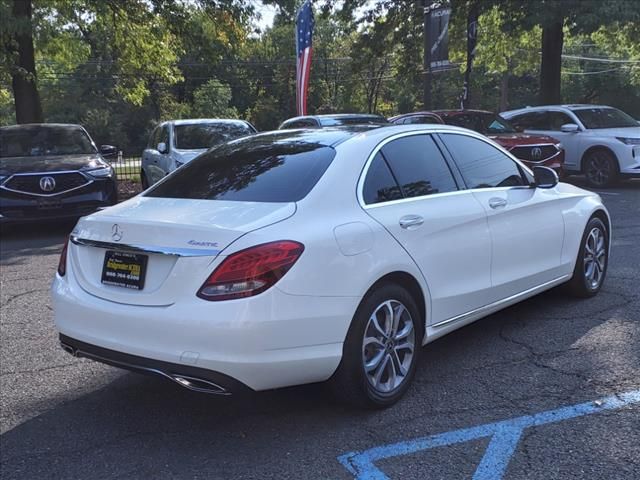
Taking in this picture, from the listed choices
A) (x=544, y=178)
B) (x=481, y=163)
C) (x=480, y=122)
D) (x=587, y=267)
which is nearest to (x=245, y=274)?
(x=481, y=163)

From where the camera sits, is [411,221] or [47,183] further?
[47,183]

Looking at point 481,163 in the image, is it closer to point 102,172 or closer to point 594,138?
point 102,172

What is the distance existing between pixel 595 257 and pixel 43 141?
28.4 ft

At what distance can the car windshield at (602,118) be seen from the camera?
14.1 meters

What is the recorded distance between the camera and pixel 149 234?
3.44m

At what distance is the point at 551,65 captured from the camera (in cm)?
1919

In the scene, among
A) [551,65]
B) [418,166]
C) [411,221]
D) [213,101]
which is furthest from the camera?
[213,101]

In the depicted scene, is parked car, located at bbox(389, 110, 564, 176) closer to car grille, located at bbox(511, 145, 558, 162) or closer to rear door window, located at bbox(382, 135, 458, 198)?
car grille, located at bbox(511, 145, 558, 162)

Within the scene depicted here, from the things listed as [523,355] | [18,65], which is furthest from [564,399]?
[18,65]

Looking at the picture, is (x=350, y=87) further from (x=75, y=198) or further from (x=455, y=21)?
(x=75, y=198)

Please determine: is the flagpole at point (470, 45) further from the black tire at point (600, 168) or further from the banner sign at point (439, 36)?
the black tire at point (600, 168)

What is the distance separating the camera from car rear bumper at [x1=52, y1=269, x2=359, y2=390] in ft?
10.3

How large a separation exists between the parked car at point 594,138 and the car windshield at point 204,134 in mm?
6705

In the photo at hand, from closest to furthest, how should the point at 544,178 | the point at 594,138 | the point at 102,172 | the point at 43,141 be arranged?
the point at 544,178 < the point at 102,172 < the point at 43,141 < the point at 594,138
